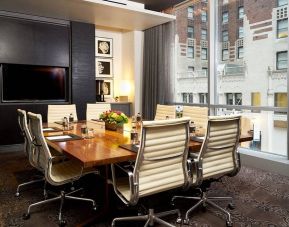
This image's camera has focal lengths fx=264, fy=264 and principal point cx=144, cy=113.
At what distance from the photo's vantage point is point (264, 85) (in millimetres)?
4531

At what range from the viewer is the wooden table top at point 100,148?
2.01 meters

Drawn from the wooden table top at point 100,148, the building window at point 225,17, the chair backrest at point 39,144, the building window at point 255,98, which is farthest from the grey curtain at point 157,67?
the chair backrest at point 39,144

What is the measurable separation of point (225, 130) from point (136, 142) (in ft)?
2.75

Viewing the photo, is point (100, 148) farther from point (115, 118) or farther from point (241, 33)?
point (241, 33)

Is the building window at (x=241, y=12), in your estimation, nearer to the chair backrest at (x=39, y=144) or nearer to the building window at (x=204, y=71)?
the building window at (x=204, y=71)

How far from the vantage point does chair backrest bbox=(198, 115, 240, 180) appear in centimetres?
234

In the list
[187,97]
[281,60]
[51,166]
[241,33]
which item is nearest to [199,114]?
[281,60]

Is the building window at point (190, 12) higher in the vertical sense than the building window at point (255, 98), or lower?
higher

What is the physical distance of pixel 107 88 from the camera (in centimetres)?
691

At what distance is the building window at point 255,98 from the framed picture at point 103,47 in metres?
3.79

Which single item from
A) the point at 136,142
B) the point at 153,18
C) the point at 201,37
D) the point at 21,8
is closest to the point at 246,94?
the point at 201,37

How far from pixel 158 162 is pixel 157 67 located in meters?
4.51

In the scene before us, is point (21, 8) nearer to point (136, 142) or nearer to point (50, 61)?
point (50, 61)

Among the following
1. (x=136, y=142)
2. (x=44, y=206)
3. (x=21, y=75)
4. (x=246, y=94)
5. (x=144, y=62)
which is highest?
(x=144, y=62)
